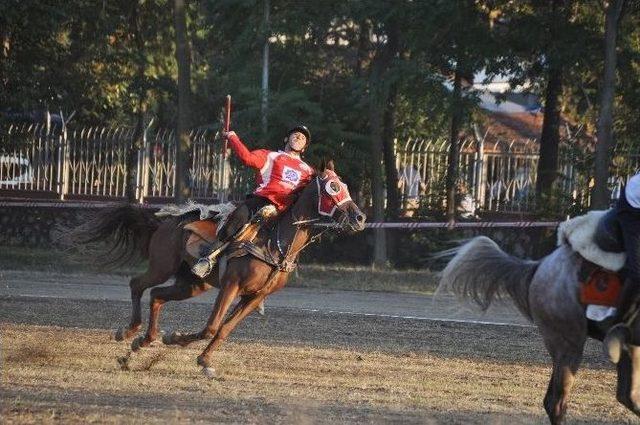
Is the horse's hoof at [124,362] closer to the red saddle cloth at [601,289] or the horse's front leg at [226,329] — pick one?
the horse's front leg at [226,329]

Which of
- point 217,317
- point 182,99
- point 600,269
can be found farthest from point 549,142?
point 600,269

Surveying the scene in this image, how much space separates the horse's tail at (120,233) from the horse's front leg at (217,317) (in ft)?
6.99

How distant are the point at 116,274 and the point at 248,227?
40.9 feet

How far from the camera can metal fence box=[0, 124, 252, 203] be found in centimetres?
2658

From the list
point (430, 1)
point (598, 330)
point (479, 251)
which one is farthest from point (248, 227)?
point (430, 1)

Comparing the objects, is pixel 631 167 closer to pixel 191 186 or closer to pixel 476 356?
pixel 191 186

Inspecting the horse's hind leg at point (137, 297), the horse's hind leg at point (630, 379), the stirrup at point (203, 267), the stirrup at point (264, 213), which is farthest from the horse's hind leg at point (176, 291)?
the horse's hind leg at point (630, 379)

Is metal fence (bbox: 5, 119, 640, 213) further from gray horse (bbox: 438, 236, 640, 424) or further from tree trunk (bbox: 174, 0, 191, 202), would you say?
gray horse (bbox: 438, 236, 640, 424)

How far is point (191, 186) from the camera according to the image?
87.1 ft

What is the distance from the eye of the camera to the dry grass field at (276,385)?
922 centimetres

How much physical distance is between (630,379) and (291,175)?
417 cm

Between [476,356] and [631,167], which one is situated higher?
[631,167]

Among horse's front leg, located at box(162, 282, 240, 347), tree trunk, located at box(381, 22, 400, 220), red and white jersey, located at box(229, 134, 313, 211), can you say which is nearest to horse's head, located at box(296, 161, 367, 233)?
red and white jersey, located at box(229, 134, 313, 211)

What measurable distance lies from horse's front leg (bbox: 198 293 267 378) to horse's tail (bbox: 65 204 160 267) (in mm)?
2182
